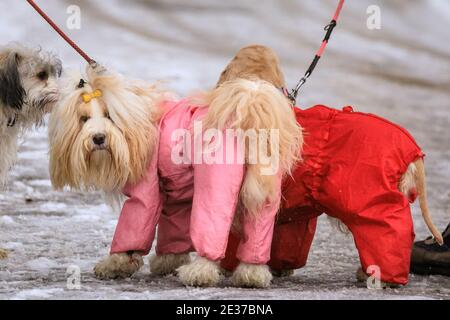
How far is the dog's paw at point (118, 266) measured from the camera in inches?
186

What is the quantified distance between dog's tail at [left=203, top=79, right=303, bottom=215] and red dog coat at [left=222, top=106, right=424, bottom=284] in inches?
10.1

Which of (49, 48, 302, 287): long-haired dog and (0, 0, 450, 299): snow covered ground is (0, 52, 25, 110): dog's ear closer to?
(0, 0, 450, 299): snow covered ground

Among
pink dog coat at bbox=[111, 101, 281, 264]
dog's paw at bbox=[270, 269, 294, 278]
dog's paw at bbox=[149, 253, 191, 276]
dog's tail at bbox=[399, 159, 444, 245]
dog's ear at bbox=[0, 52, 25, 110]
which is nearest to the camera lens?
pink dog coat at bbox=[111, 101, 281, 264]

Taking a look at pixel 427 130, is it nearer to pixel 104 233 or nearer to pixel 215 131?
pixel 104 233

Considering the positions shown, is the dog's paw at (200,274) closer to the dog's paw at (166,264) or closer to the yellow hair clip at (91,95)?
the dog's paw at (166,264)

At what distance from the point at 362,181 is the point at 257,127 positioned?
0.59 meters

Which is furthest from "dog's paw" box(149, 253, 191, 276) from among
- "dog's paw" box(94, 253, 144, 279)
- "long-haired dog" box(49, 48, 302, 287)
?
"long-haired dog" box(49, 48, 302, 287)

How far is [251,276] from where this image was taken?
15.1ft

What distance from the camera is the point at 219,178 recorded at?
14.5ft

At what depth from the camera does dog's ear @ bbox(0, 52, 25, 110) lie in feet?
17.7

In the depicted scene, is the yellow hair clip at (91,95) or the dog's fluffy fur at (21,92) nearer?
the yellow hair clip at (91,95)

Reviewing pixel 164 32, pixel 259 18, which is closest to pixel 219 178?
pixel 164 32

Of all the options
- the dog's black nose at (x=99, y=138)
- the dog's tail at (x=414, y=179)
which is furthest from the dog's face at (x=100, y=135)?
the dog's tail at (x=414, y=179)

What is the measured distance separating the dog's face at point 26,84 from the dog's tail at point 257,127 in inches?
51.1
